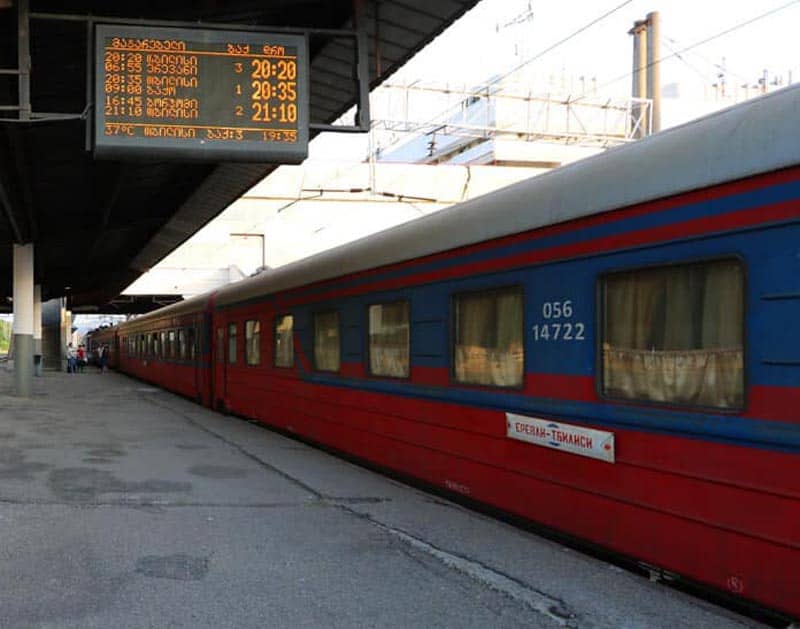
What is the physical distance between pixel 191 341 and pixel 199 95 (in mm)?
12527

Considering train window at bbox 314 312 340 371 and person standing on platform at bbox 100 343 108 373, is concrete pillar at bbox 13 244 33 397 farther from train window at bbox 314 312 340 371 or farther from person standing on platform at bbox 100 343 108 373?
person standing on platform at bbox 100 343 108 373

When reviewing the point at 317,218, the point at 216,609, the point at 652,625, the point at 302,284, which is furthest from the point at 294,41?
the point at 317,218

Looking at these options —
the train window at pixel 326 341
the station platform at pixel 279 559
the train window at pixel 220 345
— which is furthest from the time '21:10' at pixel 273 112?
the train window at pixel 220 345

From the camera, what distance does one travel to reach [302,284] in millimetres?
10875

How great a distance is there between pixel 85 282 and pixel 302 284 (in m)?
31.1

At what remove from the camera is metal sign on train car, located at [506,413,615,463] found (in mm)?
5115

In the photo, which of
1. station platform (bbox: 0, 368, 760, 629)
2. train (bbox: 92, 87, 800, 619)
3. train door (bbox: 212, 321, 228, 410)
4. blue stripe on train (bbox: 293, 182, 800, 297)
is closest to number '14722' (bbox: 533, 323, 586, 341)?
train (bbox: 92, 87, 800, 619)

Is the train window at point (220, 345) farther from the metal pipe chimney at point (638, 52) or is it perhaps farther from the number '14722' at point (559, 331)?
the metal pipe chimney at point (638, 52)

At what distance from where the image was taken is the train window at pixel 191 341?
19.3 metres

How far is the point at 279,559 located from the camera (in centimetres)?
559

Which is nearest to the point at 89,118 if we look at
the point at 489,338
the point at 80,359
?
the point at 489,338

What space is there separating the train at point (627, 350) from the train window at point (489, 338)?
0.02m

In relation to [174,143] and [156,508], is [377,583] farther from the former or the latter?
[174,143]

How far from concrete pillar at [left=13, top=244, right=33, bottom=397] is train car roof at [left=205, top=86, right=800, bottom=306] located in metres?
17.6
